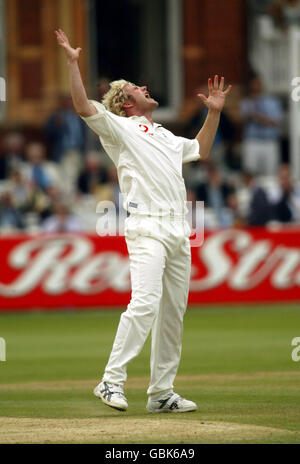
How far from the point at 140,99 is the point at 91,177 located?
12142mm

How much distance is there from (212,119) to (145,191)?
90 cm

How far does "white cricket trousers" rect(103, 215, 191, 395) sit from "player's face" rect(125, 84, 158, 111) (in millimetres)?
812

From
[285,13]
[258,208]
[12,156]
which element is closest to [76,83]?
[258,208]

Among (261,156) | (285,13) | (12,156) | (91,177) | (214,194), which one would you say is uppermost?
(285,13)

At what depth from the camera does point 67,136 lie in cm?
2214

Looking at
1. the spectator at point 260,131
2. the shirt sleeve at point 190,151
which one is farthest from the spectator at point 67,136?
the shirt sleeve at point 190,151

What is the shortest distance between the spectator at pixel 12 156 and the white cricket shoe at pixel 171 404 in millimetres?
12967

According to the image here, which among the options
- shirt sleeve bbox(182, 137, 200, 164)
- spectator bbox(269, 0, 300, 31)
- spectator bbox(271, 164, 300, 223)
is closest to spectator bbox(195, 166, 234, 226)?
spectator bbox(271, 164, 300, 223)

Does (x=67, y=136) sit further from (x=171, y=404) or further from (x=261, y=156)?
(x=171, y=404)

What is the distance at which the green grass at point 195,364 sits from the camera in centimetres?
881

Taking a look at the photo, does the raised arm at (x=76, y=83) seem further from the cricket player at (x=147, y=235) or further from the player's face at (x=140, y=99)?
the player's face at (x=140, y=99)

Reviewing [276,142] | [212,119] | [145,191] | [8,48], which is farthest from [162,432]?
[8,48]

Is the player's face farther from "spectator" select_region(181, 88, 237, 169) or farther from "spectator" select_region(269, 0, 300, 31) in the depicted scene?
"spectator" select_region(269, 0, 300, 31)

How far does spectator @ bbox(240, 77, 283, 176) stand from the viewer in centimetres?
2230
